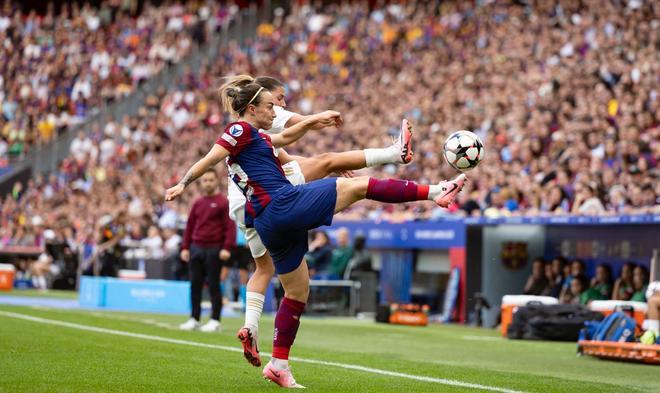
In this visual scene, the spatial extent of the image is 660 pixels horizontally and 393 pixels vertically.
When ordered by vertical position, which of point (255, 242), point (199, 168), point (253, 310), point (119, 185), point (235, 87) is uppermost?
point (119, 185)

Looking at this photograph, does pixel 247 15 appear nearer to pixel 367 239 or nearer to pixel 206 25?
pixel 206 25

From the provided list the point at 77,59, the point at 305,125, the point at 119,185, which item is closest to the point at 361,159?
the point at 305,125

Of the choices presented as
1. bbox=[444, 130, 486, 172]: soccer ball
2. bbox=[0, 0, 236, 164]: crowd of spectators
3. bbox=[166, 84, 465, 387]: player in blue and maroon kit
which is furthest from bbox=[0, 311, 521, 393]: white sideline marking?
bbox=[0, 0, 236, 164]: crowd of spectators

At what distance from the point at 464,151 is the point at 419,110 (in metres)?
16.7

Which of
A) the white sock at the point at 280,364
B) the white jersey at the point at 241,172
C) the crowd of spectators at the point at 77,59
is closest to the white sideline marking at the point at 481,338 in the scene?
the white jersey at the point at 241,172

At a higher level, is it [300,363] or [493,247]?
[493,247]

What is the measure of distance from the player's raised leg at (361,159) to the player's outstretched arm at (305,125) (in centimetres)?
29

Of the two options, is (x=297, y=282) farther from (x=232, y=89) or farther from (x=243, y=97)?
(x=232, y=89)

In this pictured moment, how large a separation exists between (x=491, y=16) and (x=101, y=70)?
14.4 metres

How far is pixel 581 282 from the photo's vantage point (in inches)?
674

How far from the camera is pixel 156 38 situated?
37000 millimetres

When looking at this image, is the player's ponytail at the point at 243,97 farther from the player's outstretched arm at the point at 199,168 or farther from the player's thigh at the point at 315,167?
the player's thigh at the point at 315,167

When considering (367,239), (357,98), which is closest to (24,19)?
(357,98)

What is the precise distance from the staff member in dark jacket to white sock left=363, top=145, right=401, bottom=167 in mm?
6275
